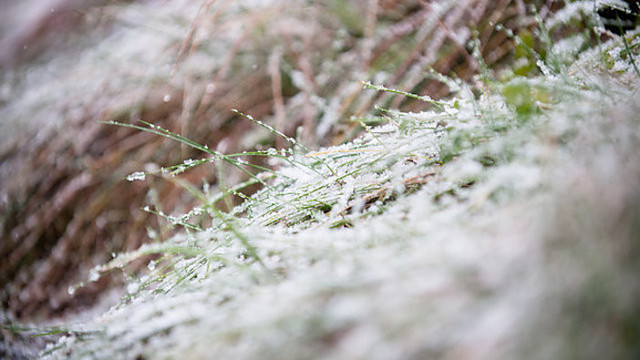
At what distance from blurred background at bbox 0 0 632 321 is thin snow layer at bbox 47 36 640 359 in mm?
694

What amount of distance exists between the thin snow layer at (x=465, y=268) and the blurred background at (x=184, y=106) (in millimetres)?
694

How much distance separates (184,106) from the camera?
4.24 ft

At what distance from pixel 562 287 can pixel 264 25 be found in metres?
1.37

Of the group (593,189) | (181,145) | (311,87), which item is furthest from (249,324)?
(181,145)

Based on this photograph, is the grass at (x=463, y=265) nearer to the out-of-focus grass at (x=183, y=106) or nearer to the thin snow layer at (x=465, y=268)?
the thin snow layer at (x=465, y=268)

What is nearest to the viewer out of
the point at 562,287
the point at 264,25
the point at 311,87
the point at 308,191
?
the point at 562,287

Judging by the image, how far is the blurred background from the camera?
3.79 ft

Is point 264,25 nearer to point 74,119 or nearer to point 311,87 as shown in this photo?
point 311,87

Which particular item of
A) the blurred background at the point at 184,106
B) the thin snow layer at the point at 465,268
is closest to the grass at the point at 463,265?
the thin snow layer at the point at 465,268

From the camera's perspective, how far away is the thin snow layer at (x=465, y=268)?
0.20 metres

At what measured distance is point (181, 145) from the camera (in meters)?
1.33

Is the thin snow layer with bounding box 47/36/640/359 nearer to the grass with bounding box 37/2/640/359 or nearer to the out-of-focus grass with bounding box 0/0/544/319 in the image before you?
the grass with bounding box 37/2/640/359

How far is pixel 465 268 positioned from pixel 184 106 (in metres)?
1.25

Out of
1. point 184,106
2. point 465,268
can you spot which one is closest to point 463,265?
point 465,268
